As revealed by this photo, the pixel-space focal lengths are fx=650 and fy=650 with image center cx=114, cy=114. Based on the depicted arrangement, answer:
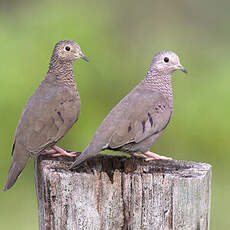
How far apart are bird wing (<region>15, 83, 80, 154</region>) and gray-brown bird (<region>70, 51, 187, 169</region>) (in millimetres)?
470

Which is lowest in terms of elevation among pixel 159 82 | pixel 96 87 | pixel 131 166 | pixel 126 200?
pixel 126 200

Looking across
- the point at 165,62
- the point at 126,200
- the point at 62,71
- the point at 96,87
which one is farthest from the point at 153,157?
the point at 96,87

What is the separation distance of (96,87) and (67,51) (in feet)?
8.13

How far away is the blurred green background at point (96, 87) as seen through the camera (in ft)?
23.4

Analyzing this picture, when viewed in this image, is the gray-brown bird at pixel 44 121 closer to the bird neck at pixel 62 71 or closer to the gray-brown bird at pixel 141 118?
the bird neck at pixel 62 71

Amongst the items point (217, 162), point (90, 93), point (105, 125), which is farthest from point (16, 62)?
point (105, 125)

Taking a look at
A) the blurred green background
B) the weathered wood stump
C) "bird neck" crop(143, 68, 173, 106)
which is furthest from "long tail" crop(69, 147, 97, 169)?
the blurred green background

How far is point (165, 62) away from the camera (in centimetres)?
468

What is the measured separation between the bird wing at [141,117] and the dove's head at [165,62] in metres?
0.22

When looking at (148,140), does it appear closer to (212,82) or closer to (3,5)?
(212,82)

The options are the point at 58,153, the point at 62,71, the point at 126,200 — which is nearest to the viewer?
the point at 126,200

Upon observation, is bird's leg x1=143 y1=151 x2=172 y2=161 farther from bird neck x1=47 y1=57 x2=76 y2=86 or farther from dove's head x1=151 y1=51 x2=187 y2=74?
bird neck x1=47 y1=57 x2=76 y2=86

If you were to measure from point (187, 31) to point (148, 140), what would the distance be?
6.28 m

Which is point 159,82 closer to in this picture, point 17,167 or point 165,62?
point 165,62
